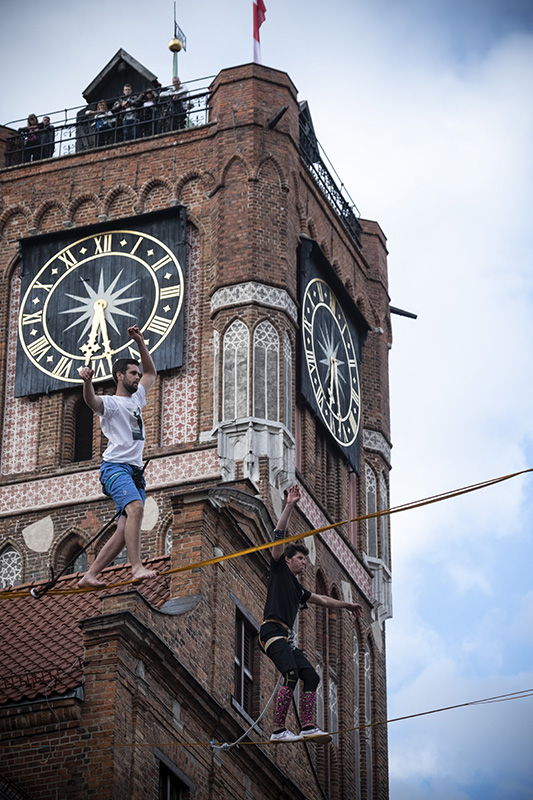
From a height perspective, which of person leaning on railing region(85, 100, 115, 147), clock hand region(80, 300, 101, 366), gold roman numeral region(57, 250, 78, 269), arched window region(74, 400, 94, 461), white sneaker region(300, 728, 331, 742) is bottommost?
white sneaker region(300, 728, 331, 742)

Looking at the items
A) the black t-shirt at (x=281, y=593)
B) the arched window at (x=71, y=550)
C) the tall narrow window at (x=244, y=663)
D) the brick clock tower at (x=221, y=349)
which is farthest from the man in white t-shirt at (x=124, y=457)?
the arched window at (x=71, y=550)

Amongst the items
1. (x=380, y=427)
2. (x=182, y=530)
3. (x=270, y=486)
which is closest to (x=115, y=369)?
(x=182, y=530)

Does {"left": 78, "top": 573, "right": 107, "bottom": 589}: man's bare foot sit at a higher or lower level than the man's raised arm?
lower

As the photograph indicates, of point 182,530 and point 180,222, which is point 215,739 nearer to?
point 182,530

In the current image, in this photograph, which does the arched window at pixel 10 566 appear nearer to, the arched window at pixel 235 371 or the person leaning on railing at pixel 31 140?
the arched window at pixel 235 371

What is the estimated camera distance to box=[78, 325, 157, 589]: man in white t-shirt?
21.4 m

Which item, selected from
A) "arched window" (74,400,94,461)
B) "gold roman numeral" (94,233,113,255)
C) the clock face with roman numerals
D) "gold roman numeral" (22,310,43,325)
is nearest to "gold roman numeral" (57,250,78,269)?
the clock face with roman numerals

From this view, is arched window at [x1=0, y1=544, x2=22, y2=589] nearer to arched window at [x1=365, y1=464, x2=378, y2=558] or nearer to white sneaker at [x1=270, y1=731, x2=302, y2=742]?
arched window at [x1=365, y1=464, x2=378, y2=558]

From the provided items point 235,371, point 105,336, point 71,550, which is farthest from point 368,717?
point 105,336

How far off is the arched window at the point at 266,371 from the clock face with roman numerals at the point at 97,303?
160 centimetres

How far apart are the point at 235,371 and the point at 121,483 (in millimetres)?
15251

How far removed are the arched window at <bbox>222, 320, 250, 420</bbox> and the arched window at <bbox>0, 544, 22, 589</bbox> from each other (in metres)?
4.08

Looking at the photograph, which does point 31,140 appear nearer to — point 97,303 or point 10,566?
point 97,303

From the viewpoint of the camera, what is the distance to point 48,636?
1003 inches
